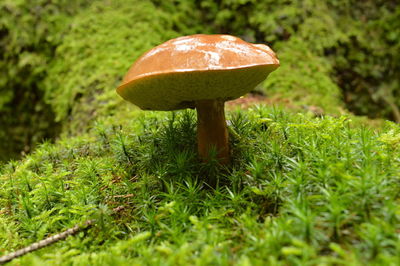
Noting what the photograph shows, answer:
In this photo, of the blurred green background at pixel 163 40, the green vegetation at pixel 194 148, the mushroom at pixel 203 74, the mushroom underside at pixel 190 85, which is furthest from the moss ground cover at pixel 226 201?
the blurred green background at pixel 163 40

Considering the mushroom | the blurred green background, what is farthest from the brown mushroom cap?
the blurred green background

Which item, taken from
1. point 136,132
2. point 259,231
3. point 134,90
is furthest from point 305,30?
point 259,231

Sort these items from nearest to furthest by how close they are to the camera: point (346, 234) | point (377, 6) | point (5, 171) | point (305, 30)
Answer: point (346, 234)
point (5, 171)
point (305, 30)
point (377, 6)

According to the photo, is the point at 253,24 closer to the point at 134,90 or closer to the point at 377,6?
the point at 377,6

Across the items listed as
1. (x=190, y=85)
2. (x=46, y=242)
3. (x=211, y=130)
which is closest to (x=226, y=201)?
(x=211, y=130)

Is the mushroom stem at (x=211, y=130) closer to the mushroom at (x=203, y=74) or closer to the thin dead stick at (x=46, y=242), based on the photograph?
the mushroom at (x=203, y=74)

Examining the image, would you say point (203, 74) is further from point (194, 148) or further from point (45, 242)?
point (45, 242)
